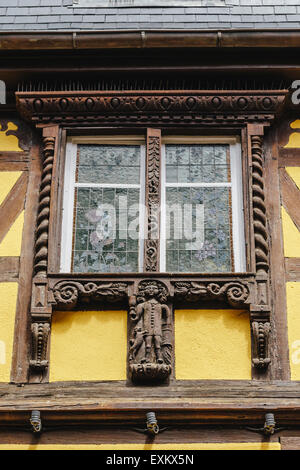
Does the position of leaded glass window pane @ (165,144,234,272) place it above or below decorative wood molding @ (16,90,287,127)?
below

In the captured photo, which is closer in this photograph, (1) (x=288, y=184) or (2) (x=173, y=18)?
(1) (x=288, y=184)

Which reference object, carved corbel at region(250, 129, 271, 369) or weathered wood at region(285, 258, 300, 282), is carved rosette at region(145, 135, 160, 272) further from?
weathered wood at region(285, 258, 300, 282)

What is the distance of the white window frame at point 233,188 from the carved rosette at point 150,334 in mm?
361

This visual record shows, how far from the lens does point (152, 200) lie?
23.1 feet

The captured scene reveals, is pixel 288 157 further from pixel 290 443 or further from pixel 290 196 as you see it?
pixel 290 443

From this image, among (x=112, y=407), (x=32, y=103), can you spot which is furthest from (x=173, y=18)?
(x=112, y=407)

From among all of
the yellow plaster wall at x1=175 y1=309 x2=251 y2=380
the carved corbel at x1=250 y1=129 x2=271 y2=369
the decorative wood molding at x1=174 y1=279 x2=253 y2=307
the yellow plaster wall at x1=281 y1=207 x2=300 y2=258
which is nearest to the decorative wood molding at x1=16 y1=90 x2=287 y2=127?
the carved corbel at x1=250 y1=129 x2=271 y2=369

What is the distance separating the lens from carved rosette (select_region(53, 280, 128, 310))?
21.6ft

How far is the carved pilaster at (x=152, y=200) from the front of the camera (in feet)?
22.3

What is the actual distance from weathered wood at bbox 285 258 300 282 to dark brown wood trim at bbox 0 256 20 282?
6.58 ft
